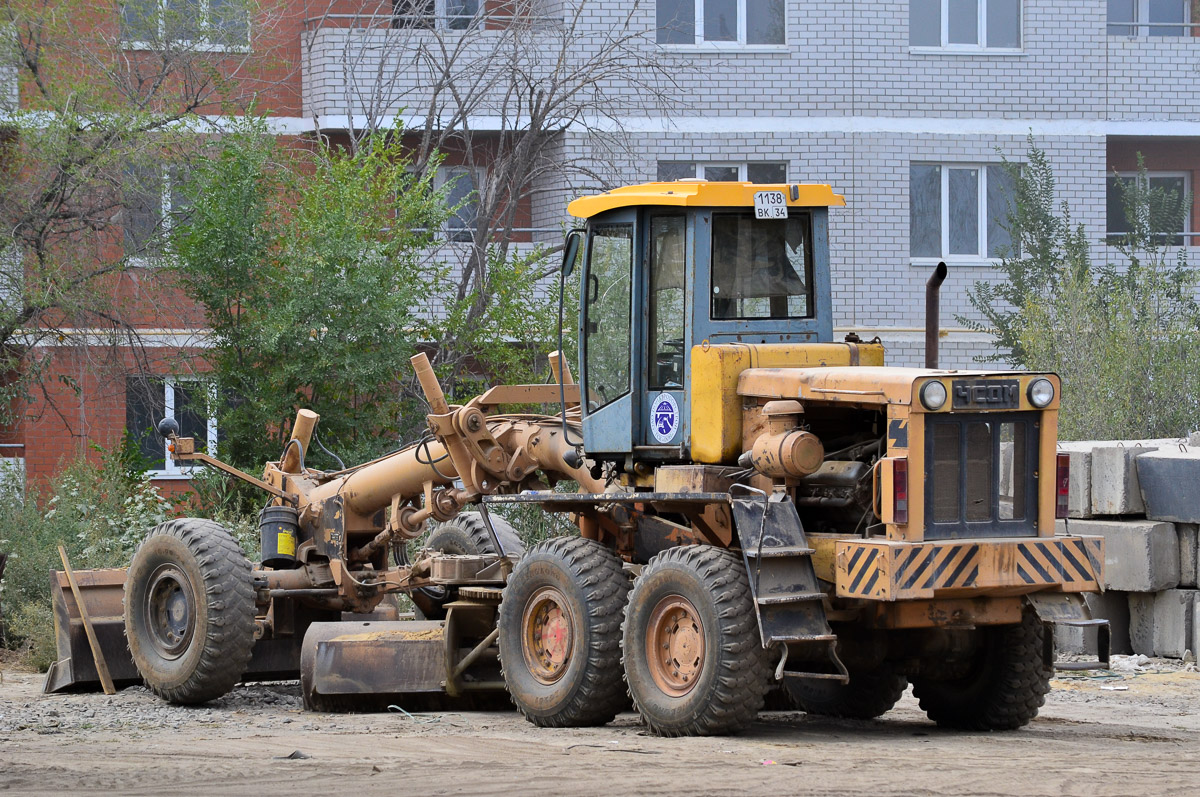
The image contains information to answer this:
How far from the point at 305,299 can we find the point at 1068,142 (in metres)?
12.9

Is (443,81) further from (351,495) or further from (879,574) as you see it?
(879,574)

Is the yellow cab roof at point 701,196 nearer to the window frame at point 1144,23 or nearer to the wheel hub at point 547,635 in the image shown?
A: the wheel hub at point 547,635

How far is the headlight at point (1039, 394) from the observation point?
29.9 ft

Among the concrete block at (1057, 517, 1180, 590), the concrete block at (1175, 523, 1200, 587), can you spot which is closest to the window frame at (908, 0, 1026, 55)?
the concrete block at (1057, 517, 1180, 590)

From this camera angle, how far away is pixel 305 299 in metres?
17.0

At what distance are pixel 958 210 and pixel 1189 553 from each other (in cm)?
1193

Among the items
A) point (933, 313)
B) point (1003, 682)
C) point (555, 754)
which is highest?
point (933, 313)

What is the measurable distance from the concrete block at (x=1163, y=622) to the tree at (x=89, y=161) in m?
10.9

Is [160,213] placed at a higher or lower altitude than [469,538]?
higher

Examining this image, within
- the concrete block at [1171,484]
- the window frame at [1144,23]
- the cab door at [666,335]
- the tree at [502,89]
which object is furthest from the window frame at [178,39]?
the window frame at [1144,23]

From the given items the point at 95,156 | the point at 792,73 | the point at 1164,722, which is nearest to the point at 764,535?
the point at 1164,722

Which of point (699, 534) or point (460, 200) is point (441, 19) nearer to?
point (460, 200)

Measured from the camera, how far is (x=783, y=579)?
348 inches

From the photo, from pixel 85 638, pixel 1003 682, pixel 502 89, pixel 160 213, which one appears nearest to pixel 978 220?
pixel 502 89
